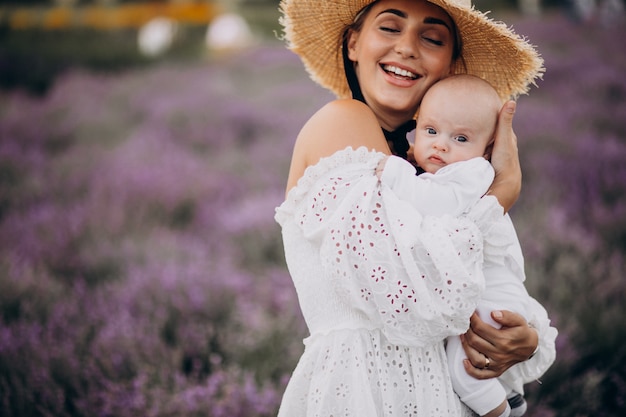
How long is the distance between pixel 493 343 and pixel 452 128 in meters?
0.62

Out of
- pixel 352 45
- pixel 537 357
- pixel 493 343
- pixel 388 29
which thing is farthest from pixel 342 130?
pixel 537 357

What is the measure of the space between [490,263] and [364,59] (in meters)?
0.77

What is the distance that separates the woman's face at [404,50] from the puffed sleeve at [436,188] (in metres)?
0.37

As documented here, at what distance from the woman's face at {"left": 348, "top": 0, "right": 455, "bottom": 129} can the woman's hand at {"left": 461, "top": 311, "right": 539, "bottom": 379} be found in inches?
28.1

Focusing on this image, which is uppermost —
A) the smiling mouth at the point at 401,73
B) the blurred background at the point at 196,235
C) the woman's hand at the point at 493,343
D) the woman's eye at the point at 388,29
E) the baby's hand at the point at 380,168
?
the woman's eye at the point at 388,29

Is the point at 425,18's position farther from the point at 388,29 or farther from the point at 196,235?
the point at 196,235

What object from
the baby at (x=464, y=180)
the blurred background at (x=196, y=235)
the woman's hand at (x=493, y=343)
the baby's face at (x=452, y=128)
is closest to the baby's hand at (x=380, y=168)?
the baby at (x=464, y=180)

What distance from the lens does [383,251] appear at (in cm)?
155

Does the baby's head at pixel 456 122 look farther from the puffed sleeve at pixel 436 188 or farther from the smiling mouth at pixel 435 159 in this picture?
the puffed sleeve at pixel 436 188

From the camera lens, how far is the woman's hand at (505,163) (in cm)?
170

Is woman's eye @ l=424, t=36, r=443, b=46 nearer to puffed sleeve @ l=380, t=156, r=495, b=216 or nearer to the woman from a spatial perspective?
the woman

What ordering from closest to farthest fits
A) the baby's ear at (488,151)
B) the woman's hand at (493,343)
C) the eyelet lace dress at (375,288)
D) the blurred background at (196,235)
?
the eyelet lace dress at (375,288) < the woman's hand at (493,343) < the baby's ear at (488,151) < the blurred background at (196,235)

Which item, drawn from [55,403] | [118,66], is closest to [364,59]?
[55,403]

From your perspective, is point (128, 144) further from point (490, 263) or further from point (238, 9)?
point (238, 9)
